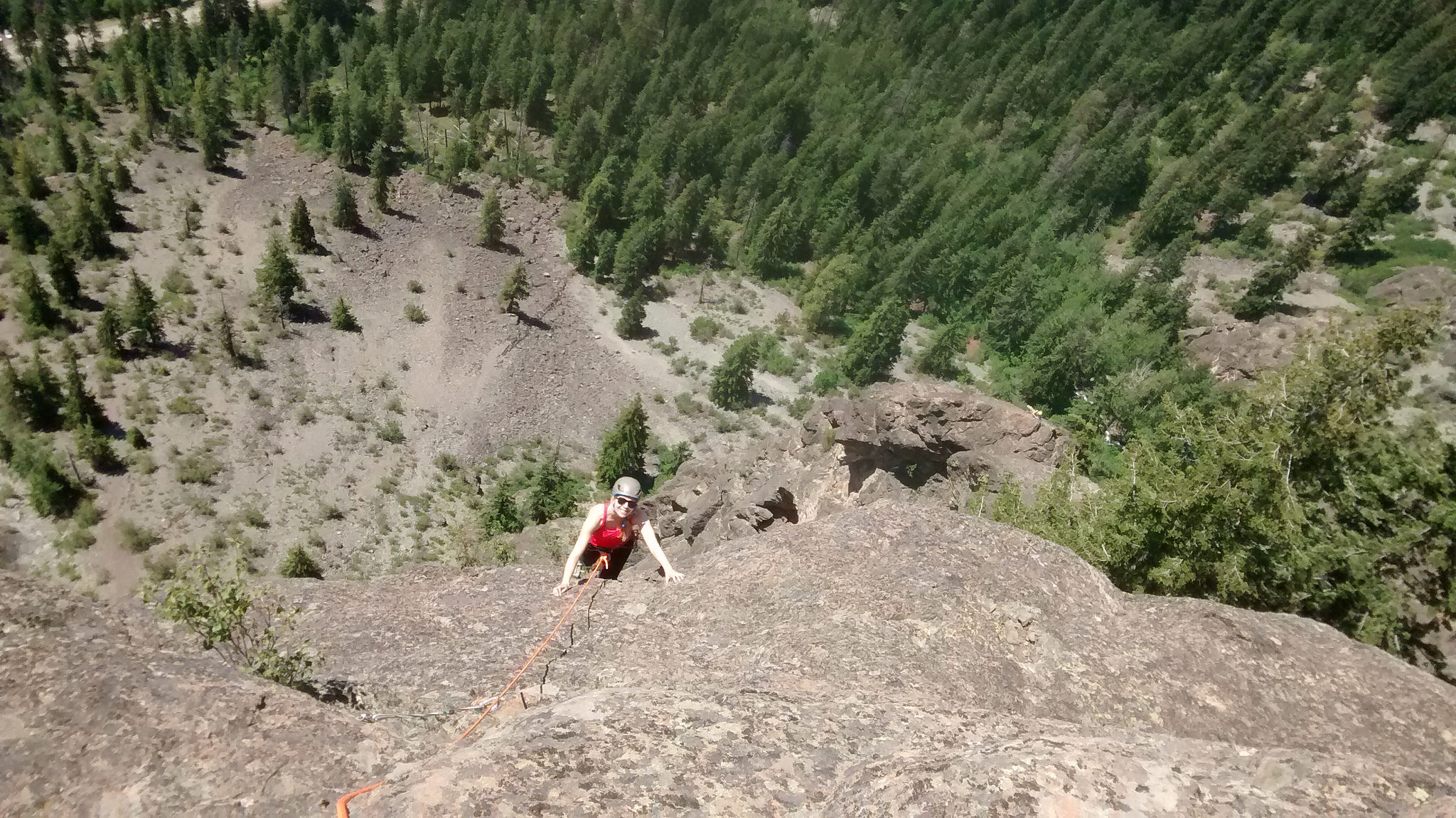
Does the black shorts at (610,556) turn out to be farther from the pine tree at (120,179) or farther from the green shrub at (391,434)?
the pine tree at (120,179)

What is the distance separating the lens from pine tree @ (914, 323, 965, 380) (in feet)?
215

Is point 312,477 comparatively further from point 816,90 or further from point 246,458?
point 816,90

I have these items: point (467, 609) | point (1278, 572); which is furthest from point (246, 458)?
point (1278, 572)

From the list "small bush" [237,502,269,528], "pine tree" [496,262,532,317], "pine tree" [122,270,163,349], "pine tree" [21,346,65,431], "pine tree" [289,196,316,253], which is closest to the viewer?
"small bush" [237,502,269,528]

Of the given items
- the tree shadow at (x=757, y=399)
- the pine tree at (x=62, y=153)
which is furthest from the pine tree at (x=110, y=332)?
the tree shadow at (x=757, y=399)

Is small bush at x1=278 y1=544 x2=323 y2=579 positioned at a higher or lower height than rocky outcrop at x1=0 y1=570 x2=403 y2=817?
lower

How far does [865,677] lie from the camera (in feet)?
32.4

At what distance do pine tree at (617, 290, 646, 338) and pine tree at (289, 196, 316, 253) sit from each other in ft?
88.9

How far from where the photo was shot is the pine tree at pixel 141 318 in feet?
151

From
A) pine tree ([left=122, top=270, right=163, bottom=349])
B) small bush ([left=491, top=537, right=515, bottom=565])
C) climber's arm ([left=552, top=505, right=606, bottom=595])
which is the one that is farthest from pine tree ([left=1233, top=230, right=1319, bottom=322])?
pine tree ([left=122, top=270, right=163, bottom=349])

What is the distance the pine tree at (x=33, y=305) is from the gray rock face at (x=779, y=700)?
169 ft

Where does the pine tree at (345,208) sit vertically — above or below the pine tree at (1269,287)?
below

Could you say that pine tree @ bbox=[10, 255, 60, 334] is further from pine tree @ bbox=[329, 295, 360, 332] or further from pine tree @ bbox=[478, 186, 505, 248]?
pine tree @ bbox=[478, 186, 505, 248]

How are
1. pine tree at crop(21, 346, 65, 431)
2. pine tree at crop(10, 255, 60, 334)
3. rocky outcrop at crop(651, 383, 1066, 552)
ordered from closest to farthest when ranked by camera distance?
rocky outcrop at crop(651, 383, 1066, 552), pine tree at crop(21, 346, 65, 431), pine tree at crop(10, 255, 60, 334)
